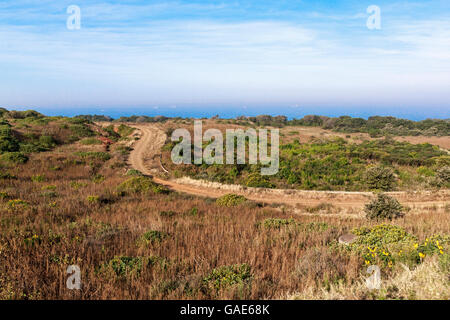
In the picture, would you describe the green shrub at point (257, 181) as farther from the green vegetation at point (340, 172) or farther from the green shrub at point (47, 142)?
the green shrub at point (47, 142)

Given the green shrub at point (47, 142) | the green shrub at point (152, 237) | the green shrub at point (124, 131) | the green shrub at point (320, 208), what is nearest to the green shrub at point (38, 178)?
the green shrub at point (152, 237)

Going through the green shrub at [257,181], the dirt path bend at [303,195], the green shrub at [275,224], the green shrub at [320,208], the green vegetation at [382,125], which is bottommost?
the green shrub at [320,208]

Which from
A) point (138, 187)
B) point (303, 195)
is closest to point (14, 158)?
point (138, 187)

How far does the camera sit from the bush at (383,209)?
12.2m

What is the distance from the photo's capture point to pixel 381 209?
12500 mm

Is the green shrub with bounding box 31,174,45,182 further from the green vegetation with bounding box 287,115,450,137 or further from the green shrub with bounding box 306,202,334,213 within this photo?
the green vegetation with bounding box 287,115,450,137

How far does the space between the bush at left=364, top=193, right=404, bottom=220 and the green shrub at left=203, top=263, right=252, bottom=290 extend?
10.4m

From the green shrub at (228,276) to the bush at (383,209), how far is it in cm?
1037

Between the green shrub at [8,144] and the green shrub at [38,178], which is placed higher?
the green shrub at [8,144]

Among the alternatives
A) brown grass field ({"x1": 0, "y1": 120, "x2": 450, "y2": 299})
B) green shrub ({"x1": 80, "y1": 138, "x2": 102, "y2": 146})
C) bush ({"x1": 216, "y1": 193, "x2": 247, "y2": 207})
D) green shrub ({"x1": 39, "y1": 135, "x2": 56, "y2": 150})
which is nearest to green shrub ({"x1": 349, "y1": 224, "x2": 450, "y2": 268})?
brown grass field ({"x1": 0, "y1": 120, "x2": 450, "y2": 299})

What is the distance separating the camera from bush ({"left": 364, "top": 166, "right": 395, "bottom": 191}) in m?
20.6

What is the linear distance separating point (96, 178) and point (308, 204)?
15.6 m
